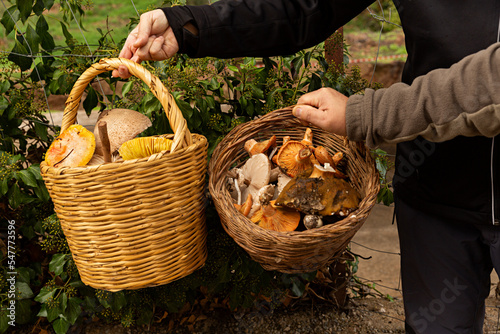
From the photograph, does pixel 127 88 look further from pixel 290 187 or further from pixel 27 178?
pixel 290 187

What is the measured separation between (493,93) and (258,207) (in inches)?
30.4

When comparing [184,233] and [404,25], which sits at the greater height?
[404,25]

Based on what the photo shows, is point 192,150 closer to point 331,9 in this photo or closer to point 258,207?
point 258,207

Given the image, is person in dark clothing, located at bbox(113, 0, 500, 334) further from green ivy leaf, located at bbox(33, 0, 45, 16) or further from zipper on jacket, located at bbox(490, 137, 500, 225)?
green ivy leaf, located at bbox(33, 0, 45, 16)

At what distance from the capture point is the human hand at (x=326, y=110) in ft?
3.55

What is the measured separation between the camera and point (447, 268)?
1273 mm

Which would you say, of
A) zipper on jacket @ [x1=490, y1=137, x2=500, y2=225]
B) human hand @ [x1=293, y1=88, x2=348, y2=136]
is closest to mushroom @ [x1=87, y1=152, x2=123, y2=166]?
human hand @ [x1=293, y1=88, x2=348, y2=136]

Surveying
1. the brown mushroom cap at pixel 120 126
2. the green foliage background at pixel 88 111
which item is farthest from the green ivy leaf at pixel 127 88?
the brown mushroom cap at pixel 120 126

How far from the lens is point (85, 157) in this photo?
1.28 metres

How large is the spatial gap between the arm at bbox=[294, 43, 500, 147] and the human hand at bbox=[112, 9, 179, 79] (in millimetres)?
571

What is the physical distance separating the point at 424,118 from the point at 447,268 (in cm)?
57

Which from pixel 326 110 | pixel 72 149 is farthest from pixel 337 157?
pixel 72 149

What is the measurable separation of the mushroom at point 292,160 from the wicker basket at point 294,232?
0.45 ft

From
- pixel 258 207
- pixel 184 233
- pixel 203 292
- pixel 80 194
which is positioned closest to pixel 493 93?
pixel 258 207
